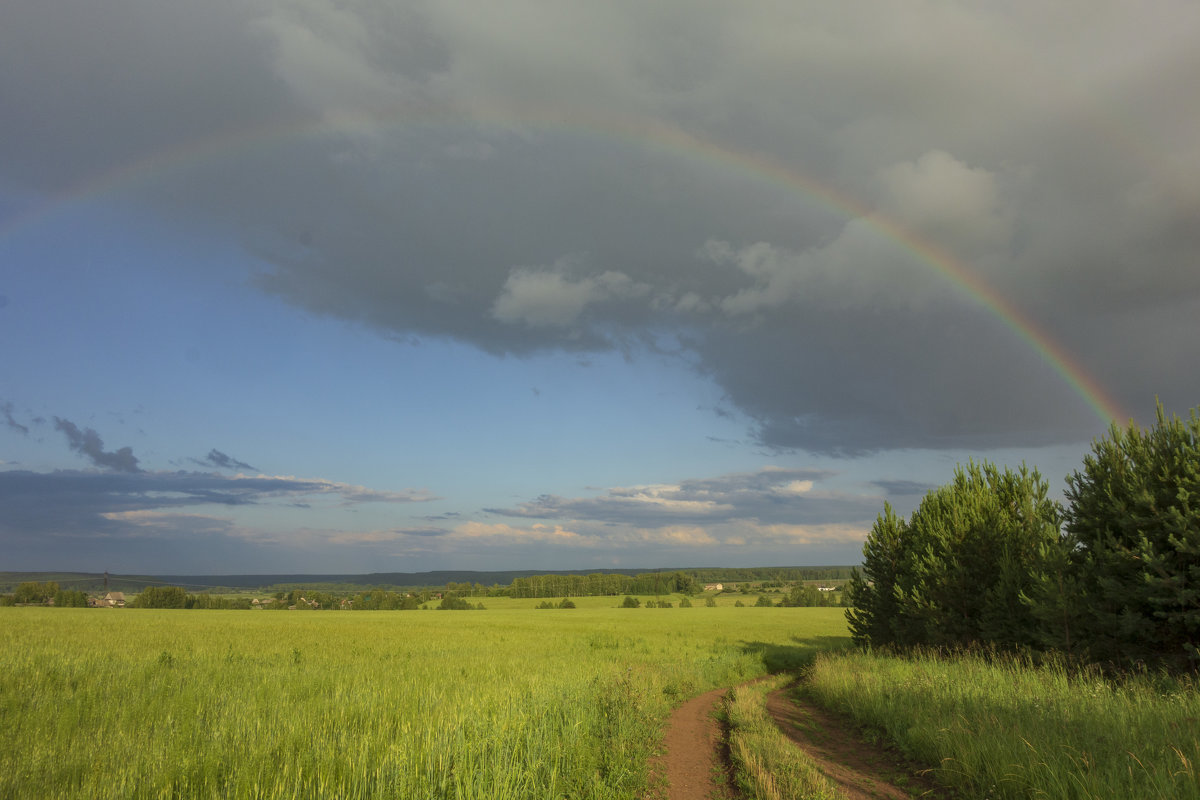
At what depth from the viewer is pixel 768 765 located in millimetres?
8805

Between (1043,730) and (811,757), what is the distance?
360 cm

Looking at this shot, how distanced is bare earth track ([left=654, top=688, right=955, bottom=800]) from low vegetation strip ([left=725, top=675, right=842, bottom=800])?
274 mm

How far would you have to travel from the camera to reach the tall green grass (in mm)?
6398

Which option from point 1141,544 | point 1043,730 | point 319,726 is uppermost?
point 1141,544

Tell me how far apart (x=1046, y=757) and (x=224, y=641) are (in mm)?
28140

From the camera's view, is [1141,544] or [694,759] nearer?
[694,759]

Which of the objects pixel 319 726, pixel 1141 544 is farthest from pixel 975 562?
pixel 319 726

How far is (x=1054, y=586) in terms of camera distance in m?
15.5

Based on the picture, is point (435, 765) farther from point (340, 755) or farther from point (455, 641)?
point (455, 641)

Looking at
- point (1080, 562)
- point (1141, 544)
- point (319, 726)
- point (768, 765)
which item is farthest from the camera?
point (1080, 562)

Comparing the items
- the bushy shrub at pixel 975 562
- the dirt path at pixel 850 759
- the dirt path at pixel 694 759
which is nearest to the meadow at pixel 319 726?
the dirt path at pixel 694 759

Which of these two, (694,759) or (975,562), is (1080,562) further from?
(694,759)

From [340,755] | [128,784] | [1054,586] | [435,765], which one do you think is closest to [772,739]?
[435,765]

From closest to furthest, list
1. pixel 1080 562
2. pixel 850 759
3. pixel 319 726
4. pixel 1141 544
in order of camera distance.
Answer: pixel 319 726
pixel 850 759
pixel 1141 544
pixel 1080 562
